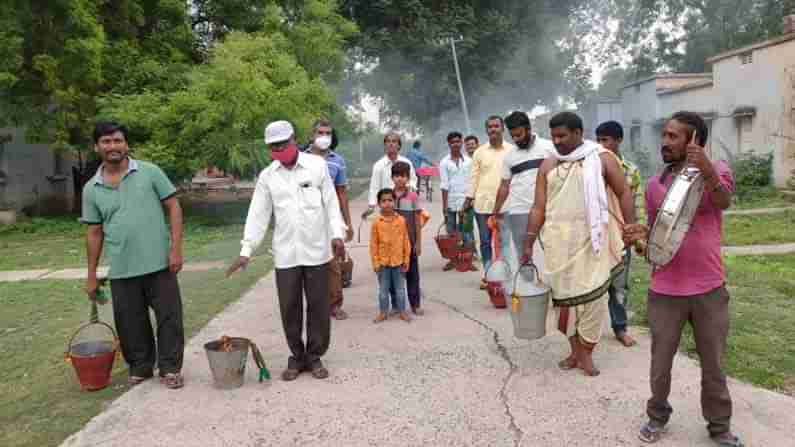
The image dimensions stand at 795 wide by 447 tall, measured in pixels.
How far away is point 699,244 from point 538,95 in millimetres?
→ 31891

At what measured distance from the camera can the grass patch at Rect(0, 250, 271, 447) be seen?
4227mm

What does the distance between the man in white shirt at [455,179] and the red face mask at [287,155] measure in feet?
14.1

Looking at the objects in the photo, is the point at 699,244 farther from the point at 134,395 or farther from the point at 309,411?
the point at 134,395

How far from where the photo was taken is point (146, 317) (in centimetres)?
487

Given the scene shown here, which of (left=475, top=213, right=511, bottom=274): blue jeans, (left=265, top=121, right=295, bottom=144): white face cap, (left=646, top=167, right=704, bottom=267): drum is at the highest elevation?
(left=265, top=121, right=295, bottom=144): white face cap

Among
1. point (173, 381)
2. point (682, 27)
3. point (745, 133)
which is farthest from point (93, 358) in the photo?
point (682, 27)

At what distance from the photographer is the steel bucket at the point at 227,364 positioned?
15.0 ft

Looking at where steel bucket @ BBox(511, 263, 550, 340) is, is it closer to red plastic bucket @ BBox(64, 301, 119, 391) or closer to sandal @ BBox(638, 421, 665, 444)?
sandal @ BBox(638, 421, 665, 444)

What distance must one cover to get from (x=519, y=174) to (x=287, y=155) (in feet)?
7.45

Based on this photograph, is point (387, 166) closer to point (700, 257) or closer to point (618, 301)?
point (618, 301)

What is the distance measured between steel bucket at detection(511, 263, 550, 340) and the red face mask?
69.2 inches

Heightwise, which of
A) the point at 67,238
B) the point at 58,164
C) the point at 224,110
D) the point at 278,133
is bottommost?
the point at 67,238

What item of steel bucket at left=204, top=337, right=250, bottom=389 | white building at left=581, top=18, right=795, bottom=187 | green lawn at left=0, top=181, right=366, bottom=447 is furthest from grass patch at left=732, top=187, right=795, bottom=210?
steel bucket at left=204, top=337, right=250, bottom=389

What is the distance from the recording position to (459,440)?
372 centimetres
